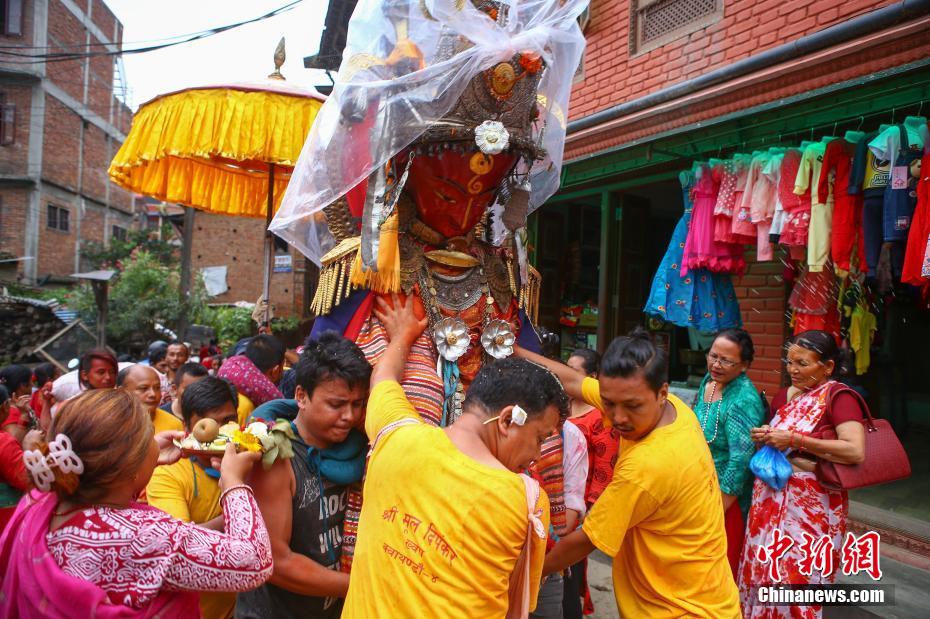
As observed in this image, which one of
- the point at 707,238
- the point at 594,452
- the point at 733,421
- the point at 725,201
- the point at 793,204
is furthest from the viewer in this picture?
the point at 707,238

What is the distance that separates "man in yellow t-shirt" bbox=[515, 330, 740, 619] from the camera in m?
2.11

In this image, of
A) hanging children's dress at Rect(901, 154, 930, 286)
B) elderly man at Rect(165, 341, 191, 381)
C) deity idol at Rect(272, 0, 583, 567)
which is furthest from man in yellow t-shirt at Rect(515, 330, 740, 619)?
elderly man at Rect(165, 341, 191, 381)

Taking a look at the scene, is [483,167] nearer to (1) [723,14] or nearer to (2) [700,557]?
(2) [700,557]

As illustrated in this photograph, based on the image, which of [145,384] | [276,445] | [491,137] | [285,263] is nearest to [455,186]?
[491,137]

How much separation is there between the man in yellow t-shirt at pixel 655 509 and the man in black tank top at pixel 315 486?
794 millimetres

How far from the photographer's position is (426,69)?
6.70 feet

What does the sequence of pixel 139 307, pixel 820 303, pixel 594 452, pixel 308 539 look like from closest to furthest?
pixel 308 539, pixel 594 452, pixel 820 303, pixel 139 307

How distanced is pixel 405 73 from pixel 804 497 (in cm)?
297

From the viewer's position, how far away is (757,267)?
538cm

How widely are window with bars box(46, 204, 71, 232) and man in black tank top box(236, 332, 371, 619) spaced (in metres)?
23.3

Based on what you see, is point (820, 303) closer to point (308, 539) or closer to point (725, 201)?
point (725, 201)

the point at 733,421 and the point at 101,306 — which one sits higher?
the point at 101,306

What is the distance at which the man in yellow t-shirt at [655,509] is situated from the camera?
2111 mm

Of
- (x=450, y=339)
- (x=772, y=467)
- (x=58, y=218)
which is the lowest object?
(x=772, y=467)
